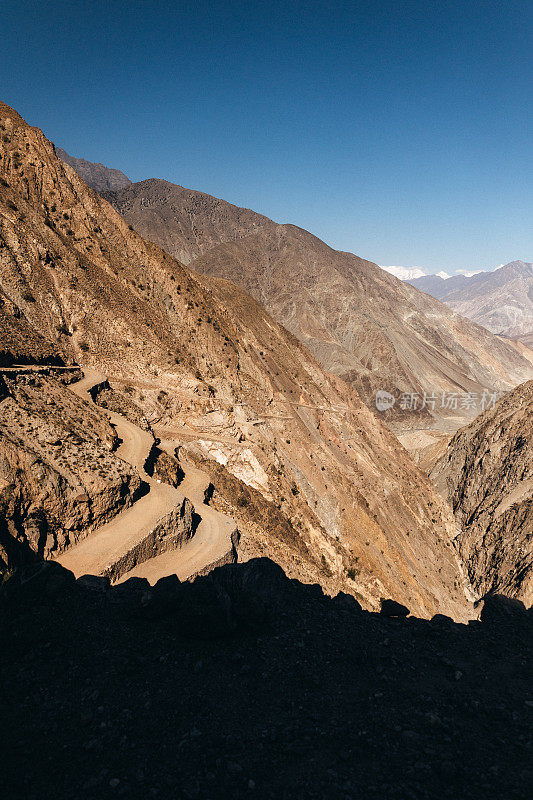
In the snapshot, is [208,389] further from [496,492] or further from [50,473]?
[496,492]

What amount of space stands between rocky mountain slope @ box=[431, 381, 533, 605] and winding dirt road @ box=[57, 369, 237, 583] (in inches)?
876

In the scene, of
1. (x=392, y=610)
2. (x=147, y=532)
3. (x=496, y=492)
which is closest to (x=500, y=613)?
(x=392, y=610)

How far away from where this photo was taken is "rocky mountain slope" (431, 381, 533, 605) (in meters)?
33.8

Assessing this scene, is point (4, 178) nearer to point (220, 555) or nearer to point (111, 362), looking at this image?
point (111, 362)

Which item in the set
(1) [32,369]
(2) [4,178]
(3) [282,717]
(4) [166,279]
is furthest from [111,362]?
(3) [282,717]

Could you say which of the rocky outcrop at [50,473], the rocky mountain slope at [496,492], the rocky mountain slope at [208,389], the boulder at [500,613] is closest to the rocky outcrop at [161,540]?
the rocky outcrop at [50,473]

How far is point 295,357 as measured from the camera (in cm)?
5406

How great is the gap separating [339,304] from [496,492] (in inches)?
3381

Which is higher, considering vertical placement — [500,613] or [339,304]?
[339,304]

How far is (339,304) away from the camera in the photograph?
12119 cm

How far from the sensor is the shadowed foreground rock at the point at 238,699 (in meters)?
6.78

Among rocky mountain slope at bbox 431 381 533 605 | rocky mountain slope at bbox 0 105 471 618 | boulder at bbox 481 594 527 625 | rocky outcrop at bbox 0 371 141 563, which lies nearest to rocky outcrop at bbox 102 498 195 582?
rocky outcrop at bbox 0 371 141 563

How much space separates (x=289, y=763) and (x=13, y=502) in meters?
10.4

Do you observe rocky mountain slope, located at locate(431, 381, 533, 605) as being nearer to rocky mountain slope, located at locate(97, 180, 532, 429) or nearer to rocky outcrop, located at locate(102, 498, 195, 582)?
rocky outcrop, located at locate(102, 498, 195, 582)
